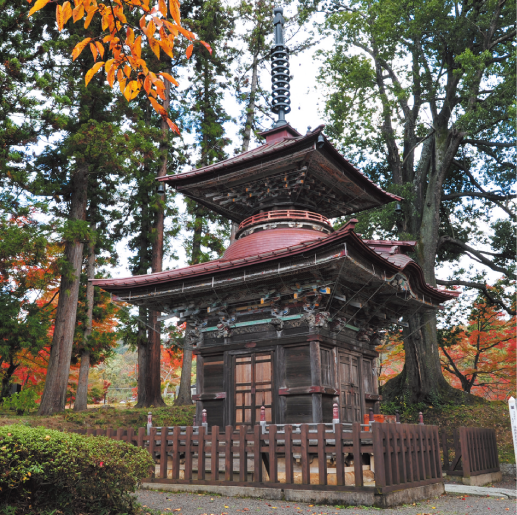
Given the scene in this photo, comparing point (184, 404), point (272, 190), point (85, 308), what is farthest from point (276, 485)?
point (85, 308)

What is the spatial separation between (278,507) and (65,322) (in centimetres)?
1221

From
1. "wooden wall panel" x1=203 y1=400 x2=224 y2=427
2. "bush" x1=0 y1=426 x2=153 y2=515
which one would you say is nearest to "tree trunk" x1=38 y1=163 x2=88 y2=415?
"wooden wall panel" x1=203 y1=400 x2=224 y2=427

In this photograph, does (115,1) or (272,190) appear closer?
(115,1)

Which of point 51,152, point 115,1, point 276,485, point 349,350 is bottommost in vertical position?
point 276,485

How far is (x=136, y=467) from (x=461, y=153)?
21206mm

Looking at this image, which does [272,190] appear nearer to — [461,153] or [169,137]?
[169,137]

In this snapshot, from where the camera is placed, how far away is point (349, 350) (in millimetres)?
11969

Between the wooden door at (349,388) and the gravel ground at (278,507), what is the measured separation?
9.37 feet

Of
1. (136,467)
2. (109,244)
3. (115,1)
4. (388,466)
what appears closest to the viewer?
(115,1)

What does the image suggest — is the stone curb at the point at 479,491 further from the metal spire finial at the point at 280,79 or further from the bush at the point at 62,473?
the metal spire finial at the point at 280,79

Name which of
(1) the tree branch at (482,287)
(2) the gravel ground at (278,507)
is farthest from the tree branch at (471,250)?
(2) the gravel ground at (278,507)

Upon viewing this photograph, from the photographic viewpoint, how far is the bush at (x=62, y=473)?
16.1 feet

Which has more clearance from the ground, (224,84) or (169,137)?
(224,84)

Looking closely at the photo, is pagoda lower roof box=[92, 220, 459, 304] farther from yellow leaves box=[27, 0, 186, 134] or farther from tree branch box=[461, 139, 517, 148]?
tree branch box=[461, 139, 517, 148]
